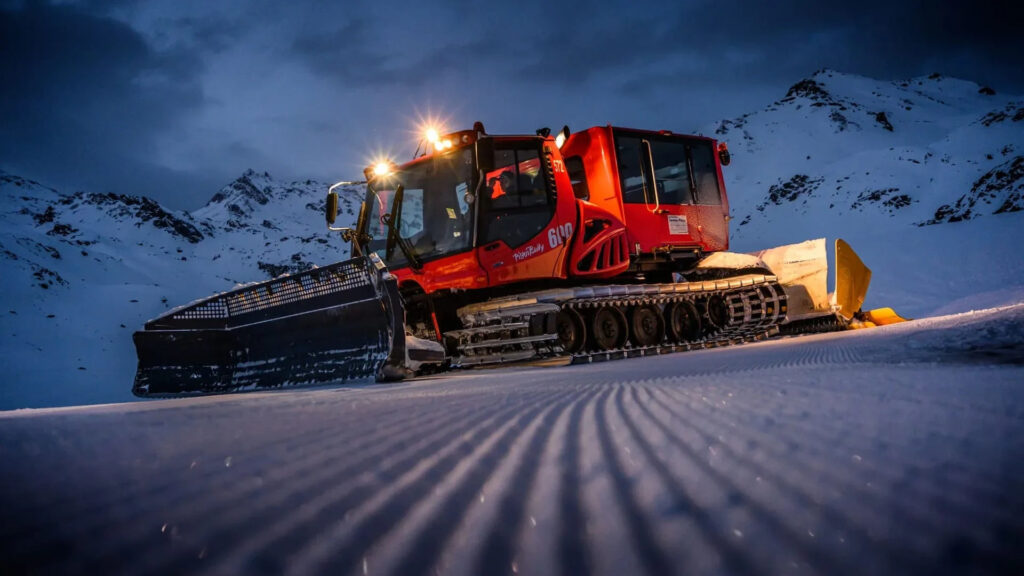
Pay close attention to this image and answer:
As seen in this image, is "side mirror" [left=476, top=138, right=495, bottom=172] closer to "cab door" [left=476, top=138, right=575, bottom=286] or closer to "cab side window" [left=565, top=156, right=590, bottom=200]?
"cab door" [left=476, top=138, right=575, bottom=286]

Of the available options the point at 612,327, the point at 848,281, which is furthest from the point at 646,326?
the point at 848,281

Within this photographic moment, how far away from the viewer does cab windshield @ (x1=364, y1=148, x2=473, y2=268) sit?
6555 millimetres

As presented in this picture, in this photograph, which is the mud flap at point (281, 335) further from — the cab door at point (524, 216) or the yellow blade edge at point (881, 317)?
the yellow blade edge at point (881, 317)

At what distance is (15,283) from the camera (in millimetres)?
21906

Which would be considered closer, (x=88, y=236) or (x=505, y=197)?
(x=505, y=197)

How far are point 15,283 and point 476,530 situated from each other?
28403 millimetres

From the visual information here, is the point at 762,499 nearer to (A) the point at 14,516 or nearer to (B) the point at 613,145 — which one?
(A) the point at 14,516

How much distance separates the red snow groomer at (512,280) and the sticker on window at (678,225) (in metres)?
0.02

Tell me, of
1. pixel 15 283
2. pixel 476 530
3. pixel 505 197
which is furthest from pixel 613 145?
pixel 15 283

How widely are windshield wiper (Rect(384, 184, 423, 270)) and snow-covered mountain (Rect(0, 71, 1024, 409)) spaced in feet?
24.7

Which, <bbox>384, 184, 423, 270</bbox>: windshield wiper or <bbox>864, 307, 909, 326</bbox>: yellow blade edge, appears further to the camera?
<bbox>864, 307, 909, 326</bbox>: yellow blade edge

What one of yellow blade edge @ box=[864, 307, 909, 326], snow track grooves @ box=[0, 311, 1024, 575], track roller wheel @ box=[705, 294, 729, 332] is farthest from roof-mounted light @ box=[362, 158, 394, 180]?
yellow blade edge @ box=[864, 307, 909, 326]

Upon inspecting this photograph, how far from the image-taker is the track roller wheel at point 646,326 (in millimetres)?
7328

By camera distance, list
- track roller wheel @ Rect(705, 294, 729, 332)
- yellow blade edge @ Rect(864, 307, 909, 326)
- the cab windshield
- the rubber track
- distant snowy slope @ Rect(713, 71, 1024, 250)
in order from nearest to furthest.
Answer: the rubber track, the cab windshield, track roller wheel @ Rect(705, 294, 729, 332), yellow blade edge @ Rect(864, 307, 909, 326), distant snowy slope @ Rect(713, 71, 1024, 250)
